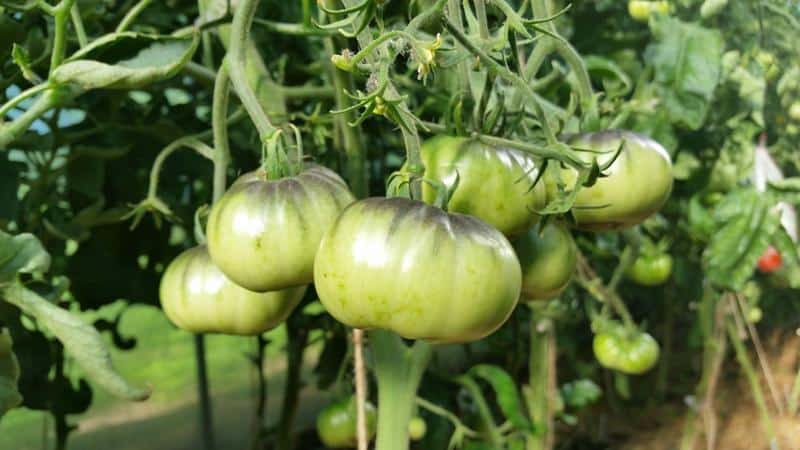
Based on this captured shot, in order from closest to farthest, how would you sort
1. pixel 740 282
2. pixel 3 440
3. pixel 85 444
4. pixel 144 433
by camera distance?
pixel 740 282 < pixel 3 440 < pixel 85 444 < pixel 144 433

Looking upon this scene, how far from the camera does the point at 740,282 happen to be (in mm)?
1229

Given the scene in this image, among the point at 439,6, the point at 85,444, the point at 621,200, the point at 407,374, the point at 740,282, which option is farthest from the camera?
the point at 85,444

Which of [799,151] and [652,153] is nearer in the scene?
[652,153]

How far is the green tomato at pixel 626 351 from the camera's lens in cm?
138

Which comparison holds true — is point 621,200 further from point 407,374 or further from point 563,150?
point 407,374

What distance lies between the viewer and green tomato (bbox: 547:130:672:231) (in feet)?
2.15

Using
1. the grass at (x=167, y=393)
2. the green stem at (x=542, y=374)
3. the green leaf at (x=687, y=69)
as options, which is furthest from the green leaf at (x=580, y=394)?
the grass at (x=167, y=393)

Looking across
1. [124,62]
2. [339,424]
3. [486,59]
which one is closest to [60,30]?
[124,62]

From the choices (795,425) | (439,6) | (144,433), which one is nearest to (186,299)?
(439,6)

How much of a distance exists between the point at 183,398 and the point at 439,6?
1.87 m

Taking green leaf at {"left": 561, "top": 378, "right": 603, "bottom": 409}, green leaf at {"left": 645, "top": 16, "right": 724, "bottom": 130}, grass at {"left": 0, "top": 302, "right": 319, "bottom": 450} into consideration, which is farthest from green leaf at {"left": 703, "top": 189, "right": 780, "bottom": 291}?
grass at {"left": 0, "top": 302, "right": 319, "bottom": 450}

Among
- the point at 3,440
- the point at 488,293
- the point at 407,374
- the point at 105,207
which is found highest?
the point at 488,293

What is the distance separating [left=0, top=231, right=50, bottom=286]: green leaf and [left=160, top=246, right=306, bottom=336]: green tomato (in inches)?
3.9

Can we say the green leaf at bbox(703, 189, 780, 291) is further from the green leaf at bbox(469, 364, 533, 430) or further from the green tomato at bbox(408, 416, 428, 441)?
the green tomato at bbox(408, 416, 428, 441)
